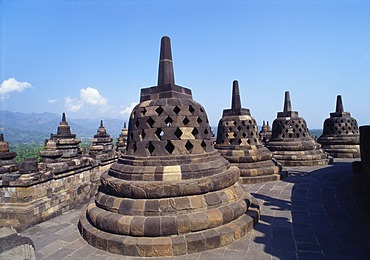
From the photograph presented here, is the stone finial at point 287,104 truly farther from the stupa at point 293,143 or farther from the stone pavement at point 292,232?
the stone pavement at point 292,232

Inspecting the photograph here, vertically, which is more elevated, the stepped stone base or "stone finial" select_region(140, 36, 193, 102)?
"stone finial" select_region(140, 36, 193, 102)

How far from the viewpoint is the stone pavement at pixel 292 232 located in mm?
3715

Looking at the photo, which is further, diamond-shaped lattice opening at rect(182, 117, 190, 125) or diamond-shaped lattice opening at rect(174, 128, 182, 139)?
diamond-shaped lattice opening at rect(182, 117, 190, 125)

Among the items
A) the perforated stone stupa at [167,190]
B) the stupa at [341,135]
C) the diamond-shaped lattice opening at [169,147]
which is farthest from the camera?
the stupa at [341,135]

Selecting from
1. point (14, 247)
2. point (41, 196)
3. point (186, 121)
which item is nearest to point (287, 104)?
point (186, 121)

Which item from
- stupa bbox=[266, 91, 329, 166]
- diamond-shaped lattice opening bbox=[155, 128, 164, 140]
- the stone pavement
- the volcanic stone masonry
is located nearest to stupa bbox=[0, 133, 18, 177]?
the stone pavement

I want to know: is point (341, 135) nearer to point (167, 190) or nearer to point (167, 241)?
point (167, 190)

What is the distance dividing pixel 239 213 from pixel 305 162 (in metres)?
9.43

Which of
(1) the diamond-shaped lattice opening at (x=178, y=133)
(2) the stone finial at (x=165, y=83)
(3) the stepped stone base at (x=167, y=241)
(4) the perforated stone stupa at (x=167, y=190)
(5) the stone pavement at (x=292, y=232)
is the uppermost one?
(2) the stone finial at (x=165, y=83)

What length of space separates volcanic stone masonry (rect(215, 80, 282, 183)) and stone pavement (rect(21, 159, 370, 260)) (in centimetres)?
176

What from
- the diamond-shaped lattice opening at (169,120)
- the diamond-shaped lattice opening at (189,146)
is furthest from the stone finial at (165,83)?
the diamond-shaped lattice opening at (189,146)

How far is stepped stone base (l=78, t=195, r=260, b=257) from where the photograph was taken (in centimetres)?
379

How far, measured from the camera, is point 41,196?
6328 millimetres

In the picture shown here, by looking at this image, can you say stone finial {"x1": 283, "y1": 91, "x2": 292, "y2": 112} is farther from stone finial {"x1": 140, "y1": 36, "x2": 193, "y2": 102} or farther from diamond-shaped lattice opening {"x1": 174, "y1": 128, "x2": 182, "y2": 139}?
diamond-shaped lattice opening {"x1": 174, "y1": 128, "x2": 182, "y2": 139}
